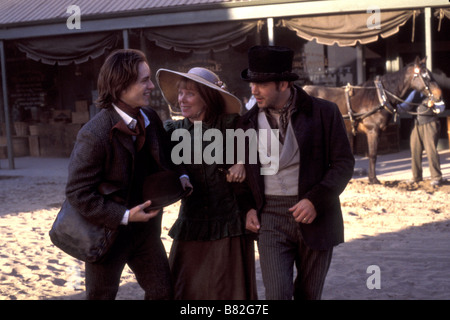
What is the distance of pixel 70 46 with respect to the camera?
42.0ft

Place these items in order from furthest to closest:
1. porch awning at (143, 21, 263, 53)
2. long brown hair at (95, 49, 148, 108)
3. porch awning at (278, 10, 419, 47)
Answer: porch awning at (143, 21, 263, 53)
porch awning at (278, 10, 419, 47)
long brown hair at (95, 49, 148, 108)

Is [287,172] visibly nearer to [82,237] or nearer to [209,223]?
[209,223]

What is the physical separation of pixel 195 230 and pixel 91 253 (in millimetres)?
769

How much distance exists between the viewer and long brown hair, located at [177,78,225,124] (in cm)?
348

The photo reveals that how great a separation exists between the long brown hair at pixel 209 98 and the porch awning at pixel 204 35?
25.8ft

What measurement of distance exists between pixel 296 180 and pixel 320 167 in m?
0.14

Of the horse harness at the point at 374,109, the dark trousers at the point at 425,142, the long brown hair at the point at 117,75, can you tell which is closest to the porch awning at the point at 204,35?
the horse harness at the point at 374,109

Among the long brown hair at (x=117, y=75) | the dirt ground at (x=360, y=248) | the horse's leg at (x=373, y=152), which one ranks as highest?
the long brown hair at (x=117, y=75)

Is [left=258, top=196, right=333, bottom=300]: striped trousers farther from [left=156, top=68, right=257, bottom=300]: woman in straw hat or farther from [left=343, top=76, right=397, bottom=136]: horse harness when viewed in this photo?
[left=343, top=76, right=397, bottom=136]: horse harness

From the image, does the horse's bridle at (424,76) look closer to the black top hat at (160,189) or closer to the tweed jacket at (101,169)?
the black top hat at (160,189)

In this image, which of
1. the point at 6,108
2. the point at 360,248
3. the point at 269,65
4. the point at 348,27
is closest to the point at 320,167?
the point at 269,65

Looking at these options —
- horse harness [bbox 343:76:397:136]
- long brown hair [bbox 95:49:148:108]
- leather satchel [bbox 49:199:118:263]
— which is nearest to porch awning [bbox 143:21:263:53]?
horse harness [bbox 343:76:397:136]

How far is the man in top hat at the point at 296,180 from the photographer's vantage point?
10.1ft

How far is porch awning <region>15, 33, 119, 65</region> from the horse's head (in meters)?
6.06
